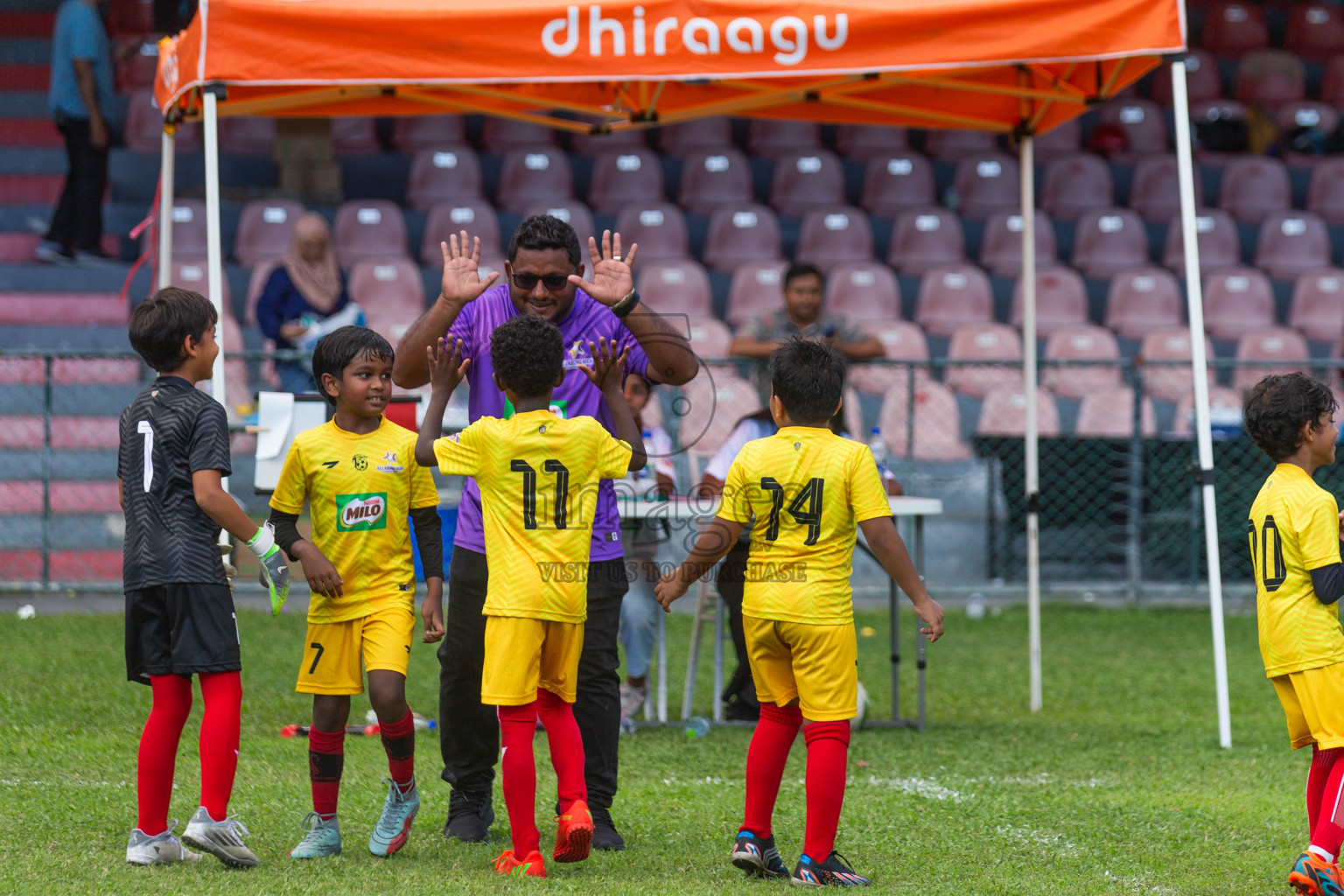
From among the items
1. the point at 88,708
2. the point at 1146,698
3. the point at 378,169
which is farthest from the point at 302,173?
the point at 1146,698

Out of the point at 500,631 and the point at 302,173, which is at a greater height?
the point at 302,173

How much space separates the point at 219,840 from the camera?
12.3 feet

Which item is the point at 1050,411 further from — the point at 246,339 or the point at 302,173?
the point at 302,173

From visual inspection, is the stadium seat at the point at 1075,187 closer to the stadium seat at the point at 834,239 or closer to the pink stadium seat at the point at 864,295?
the stadium seat at the point at 834,239

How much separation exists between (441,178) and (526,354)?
9.60m

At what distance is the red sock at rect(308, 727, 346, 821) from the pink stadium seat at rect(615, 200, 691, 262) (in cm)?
872

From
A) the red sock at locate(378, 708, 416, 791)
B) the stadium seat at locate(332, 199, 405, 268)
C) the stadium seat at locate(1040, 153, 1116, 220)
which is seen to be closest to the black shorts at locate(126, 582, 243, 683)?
the red sock at locate(378, 708, 416, 791)

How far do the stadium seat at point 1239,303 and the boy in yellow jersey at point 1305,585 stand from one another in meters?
9.16

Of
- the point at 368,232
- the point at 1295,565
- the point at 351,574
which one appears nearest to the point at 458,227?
the point at 368,232

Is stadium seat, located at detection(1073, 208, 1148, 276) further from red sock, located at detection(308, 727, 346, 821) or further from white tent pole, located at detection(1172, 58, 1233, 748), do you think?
red sock, located at detection(308, 727, 346, 821)

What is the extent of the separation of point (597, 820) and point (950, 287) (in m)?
8.72

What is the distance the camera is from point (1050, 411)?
10.5m

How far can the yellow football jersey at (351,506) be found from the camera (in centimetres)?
396

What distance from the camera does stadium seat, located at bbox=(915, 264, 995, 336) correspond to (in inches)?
472
